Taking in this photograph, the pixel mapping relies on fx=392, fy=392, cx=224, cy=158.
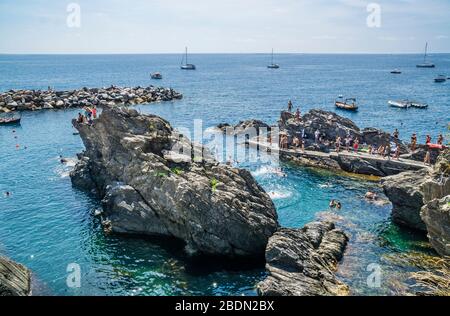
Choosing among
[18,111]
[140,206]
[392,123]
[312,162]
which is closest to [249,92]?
[392,123]

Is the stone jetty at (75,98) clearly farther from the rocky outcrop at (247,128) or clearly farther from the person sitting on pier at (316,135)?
the person sitting on pier at (316,135)

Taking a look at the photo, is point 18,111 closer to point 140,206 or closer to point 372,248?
point 140,206

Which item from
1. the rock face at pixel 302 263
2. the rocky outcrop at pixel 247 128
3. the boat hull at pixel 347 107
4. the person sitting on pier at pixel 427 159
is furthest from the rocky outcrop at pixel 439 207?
the boat hull at pixel 347 107

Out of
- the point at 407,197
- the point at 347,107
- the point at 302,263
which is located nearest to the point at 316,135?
the point at 407,197

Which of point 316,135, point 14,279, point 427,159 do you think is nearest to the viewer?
point 14,279

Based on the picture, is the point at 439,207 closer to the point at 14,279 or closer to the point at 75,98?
the point at 14,279

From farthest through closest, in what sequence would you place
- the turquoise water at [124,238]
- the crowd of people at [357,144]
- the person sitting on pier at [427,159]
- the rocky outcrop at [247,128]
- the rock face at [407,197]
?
the rocky outcrop at [247,128]
the crowd of people at [357,144]
the person sitting on pier at [427,159]
the rock face at [407,197]
the turquoise water at [124,238]
